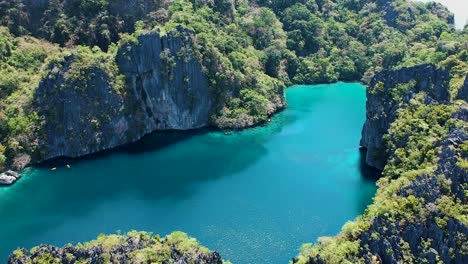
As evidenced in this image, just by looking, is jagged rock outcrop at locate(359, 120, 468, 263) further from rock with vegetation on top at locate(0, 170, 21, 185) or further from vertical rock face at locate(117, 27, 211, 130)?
rock with vegetation on top at locate(0, 170, 21, 185)

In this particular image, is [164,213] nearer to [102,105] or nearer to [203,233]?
[203,233]

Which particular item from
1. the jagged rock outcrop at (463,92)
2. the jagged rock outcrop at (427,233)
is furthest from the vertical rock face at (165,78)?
the jagged rock outcrop at (427,233)

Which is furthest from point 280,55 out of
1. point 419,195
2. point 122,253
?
point 122,253

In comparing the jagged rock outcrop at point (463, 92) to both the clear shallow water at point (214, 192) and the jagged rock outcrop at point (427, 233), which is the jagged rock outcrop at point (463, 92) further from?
the jagged rock outcrop at point (427, 233)

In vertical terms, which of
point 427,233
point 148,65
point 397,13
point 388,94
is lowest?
point 427,233

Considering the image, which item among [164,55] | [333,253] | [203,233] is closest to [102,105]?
[164,55]

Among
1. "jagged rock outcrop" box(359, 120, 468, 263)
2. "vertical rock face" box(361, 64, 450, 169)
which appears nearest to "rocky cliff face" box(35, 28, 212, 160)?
"vertical rock face" box(361, 64, 450, 169)

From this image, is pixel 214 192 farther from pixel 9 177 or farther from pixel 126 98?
pixel 9 177
